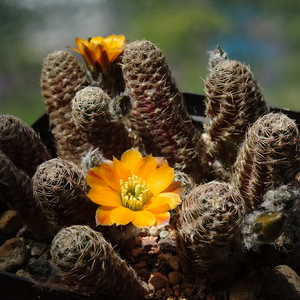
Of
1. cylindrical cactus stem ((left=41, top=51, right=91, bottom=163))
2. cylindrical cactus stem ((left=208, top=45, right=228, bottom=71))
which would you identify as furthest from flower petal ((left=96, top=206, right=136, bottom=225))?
cylindrical cactus stem ((left=208, top=45, right=228, bottom=71))

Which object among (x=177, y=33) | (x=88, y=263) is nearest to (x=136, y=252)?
(x=88, y=263)

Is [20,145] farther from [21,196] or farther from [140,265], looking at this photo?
[140,265]

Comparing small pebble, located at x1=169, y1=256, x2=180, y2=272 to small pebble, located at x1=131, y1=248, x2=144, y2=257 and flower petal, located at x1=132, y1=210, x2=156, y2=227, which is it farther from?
flower petal, located at x1=132, y1=210, x2=156, y2=227

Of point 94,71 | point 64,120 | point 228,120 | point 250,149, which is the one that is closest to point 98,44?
point 94,71

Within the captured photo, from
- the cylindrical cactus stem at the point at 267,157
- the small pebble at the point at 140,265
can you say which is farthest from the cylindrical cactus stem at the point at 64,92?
the cylindrical cactus stem at the point at 267,157

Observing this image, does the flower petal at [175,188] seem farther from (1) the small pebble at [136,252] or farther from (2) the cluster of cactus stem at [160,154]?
(1) the small pebble at [136,252]

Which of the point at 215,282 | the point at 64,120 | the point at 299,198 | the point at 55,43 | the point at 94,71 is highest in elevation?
the point at 55,43

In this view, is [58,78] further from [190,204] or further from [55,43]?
[55,43]
